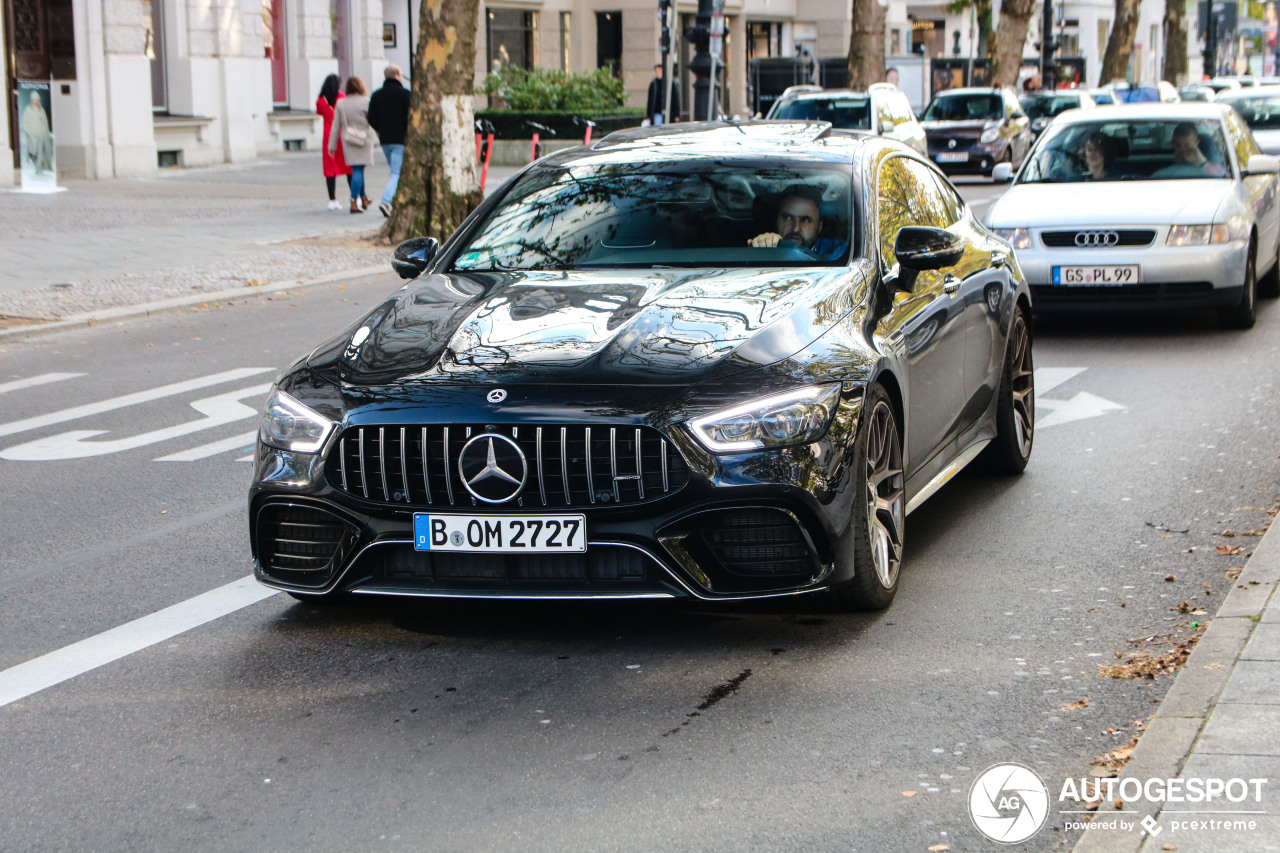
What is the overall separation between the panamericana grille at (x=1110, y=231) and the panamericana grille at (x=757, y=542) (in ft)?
25.2

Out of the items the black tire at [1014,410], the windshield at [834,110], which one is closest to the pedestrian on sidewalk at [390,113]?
the windshield at [834,110]

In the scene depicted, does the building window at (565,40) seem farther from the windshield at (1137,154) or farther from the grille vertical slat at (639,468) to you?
the grille vertical slat at (639,468)

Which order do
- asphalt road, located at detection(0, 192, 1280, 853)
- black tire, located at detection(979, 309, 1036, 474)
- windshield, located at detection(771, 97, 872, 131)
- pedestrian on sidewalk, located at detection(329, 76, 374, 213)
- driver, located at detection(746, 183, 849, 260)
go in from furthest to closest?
windshield, located at detection(771, 97, 872, 131) < pedestrian on sidewalk, located at detection(329, 76, 374, 213) < black tire, located at detection(979, 309, 1036, 474) < driver, located at detection(746, 183, 849, 260) < asphalt road, located at detection(0, 192, 1280, 853)

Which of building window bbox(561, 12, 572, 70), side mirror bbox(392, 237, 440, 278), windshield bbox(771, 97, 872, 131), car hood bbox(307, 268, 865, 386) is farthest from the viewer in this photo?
building window bbox(561, 12, 572, 70)

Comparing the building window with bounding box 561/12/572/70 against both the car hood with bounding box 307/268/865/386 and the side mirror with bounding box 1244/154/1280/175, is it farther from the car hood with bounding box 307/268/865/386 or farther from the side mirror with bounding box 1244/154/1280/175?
the car hood with bounding box 307/268/865/386

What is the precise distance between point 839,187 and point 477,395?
2012 millimetres

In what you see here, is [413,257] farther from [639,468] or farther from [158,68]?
[158,68]

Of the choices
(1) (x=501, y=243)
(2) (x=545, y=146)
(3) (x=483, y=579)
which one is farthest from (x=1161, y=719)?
(2) (x=545, y=146)

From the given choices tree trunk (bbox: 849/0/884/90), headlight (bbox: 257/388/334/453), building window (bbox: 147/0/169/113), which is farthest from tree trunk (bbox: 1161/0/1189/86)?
headlight (bbox: 257/388/334/453)

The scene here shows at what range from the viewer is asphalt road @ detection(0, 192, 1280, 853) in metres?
4.11

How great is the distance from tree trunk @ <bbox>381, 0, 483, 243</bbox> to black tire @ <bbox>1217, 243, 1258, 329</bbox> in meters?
9.42

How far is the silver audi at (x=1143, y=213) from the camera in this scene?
12.2m

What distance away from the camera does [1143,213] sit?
40.3ft

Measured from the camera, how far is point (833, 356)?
17.9 feet
